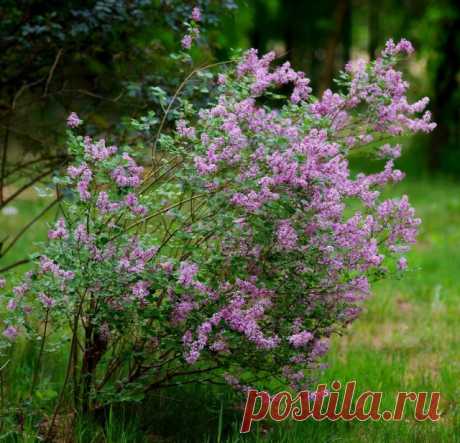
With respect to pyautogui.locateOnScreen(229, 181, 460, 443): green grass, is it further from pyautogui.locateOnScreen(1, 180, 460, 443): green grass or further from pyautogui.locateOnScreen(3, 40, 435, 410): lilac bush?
pyautogui.locateOnScreen(3, 40, 435, 410): lilac bush

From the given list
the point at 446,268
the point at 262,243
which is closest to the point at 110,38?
the point at 262,243

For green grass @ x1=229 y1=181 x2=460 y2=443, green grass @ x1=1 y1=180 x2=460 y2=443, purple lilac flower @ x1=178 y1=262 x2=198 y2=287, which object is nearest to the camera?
purple lilac flower @ x1=178 y1=262 x2=198 y2=287

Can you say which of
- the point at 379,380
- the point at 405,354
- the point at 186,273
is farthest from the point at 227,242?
the point at 405,354

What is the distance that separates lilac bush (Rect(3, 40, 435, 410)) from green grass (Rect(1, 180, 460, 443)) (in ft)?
0.93

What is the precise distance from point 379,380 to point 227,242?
181 centimetres

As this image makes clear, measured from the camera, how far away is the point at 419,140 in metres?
20.2

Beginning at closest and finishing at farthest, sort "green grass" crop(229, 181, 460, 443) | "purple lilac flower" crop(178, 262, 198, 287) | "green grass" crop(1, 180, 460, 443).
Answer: "purple lilac flower" crop(178, 262, 198, 287)
"green grass" crop(1, 180, 460, 443)
"green grass" crop(229, 181, 460, 443)

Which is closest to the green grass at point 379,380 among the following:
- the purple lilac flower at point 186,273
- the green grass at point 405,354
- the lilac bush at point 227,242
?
the green grass at point 405,354

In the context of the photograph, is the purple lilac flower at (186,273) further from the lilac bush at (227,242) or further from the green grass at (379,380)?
the green grass at (379,380)

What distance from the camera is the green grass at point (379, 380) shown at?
3.76 meters

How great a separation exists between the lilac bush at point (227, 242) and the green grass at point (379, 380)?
0.93ft

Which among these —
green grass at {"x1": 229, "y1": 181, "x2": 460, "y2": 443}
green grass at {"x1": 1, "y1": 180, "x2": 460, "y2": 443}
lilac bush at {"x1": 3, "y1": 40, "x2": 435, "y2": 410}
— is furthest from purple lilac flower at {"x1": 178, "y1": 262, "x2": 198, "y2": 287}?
green grass at {"x1": 229, "y1": 181, "x2": 460, "y2": 443}

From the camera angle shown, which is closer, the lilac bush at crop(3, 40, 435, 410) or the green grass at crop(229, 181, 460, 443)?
the lilac bush at crop(3, 40, 435, 410)

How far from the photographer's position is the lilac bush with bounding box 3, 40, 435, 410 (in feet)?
10.4
